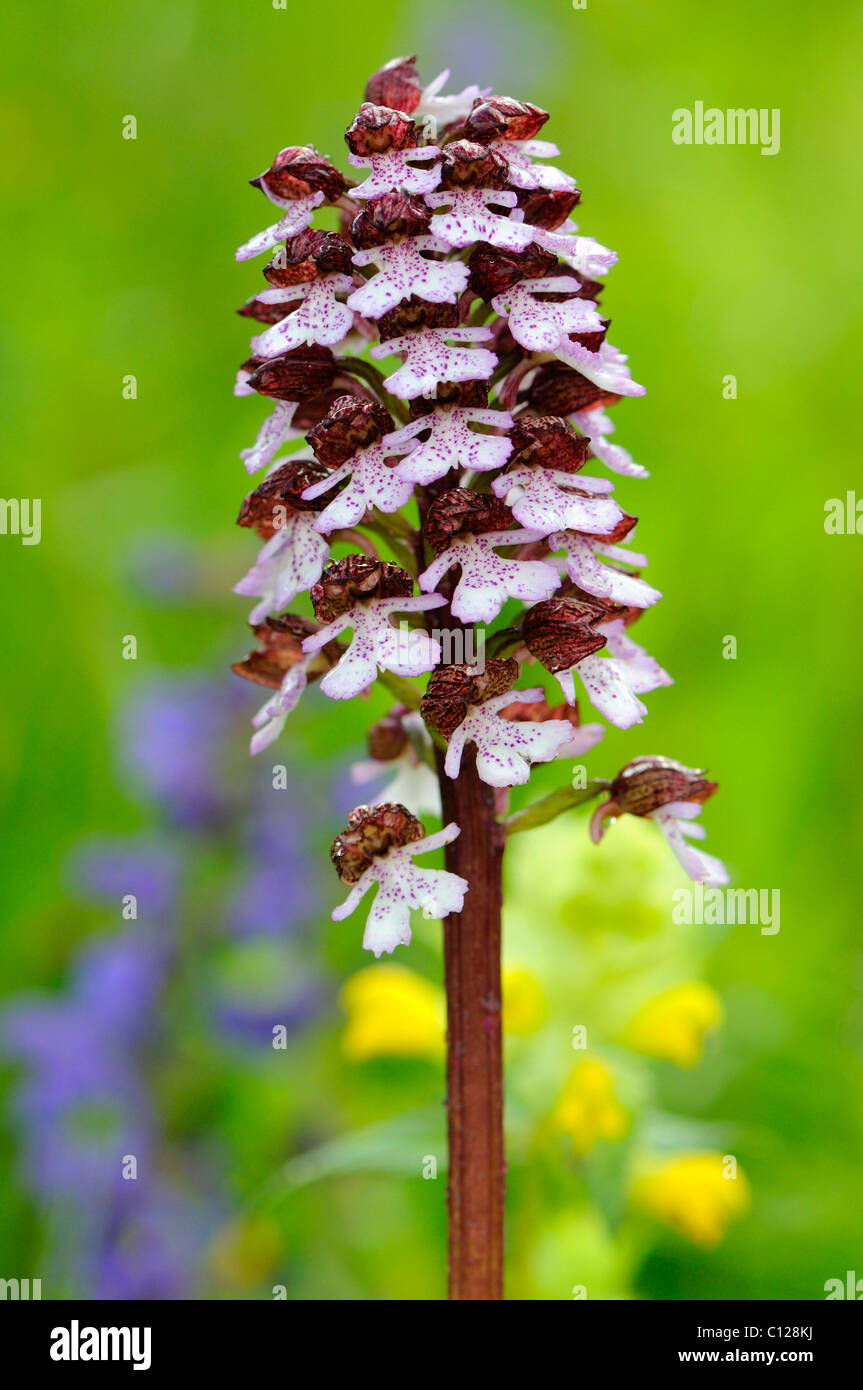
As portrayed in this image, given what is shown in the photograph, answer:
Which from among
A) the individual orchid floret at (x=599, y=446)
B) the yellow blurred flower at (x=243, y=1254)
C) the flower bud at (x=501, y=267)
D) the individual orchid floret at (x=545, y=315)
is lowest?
the yellow blurred flower at (x=243, y=1254)

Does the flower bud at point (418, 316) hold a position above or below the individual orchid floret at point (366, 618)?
above

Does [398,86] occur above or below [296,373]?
above

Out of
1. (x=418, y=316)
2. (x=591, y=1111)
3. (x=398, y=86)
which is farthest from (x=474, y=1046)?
(x=398, y=86)

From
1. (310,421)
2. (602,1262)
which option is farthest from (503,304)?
(602,1262)

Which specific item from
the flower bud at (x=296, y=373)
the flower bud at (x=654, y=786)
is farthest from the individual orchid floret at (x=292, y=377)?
the flower bud at (x=654, y=786)

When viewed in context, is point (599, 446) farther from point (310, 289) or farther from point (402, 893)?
point (402, 893)

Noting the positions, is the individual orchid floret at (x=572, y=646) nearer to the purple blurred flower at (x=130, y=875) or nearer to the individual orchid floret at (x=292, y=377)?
the individual orchid floret at (x=292, y=377)
